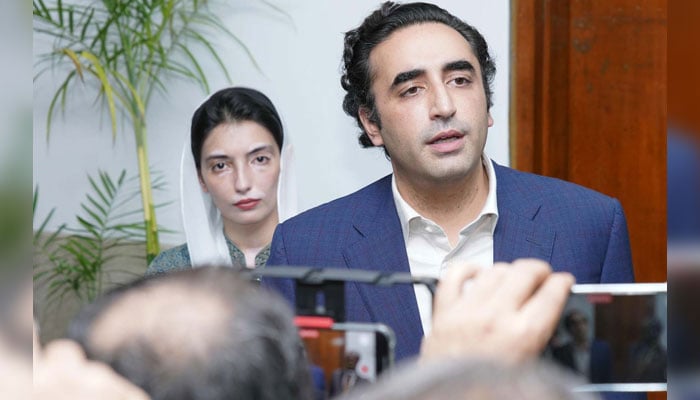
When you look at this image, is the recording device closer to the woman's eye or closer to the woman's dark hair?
the woman's eye

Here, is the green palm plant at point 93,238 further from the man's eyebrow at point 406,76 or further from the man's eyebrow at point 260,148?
the man's eyebrow at point 406,76

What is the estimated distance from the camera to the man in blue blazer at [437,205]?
1.97 meters

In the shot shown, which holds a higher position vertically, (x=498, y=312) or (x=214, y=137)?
(x=214, y=137)

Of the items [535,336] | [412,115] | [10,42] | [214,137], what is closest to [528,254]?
[412,115]

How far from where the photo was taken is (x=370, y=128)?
7.45ft

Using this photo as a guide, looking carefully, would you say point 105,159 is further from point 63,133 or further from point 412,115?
point 412,115

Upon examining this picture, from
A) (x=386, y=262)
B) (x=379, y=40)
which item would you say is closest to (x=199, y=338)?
(x=386, y=262)

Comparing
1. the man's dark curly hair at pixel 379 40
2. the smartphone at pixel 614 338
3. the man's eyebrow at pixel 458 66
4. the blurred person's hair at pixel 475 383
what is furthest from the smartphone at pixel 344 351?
the man's dark curly hair at pixel 379 40

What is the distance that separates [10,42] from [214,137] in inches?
64.6

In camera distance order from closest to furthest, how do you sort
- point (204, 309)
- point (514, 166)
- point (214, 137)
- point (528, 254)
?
point (204, 309), point (528, 254), point (214, 137), point (514, 166)

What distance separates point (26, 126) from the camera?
90cm

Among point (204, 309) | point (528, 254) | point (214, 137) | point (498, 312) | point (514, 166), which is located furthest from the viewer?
point (514, 166)

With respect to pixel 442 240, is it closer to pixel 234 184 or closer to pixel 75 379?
pixel 234 184

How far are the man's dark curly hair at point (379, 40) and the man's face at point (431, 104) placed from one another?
0.03m
